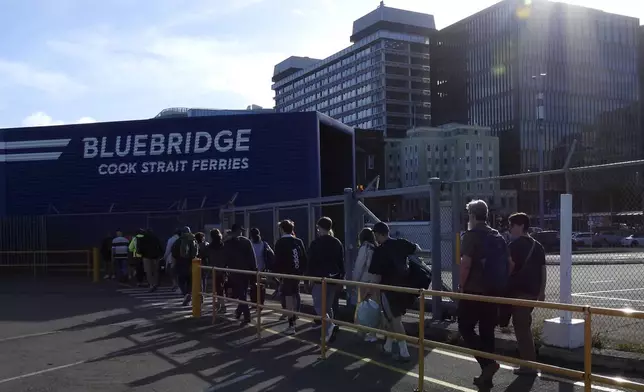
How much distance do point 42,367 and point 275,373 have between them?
2.94 metres

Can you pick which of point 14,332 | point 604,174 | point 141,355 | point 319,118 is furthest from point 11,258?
point 604,174

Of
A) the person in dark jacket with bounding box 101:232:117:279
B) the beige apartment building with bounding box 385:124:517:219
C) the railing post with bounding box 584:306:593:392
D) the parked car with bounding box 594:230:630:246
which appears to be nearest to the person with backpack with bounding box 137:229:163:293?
the person in dark jacket with bounding box 101:232:117:279

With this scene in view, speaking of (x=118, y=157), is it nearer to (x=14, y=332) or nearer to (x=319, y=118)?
(x=319, y=118)

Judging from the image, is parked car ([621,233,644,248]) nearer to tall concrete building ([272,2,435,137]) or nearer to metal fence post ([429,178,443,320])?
metal fence post ([429,178,443,320])

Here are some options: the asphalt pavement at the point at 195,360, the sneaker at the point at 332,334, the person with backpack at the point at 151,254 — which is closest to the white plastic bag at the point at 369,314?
the asphalt pavement at the point at 195,360

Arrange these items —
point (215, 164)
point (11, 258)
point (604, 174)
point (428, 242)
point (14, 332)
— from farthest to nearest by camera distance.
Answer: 1. point (215, 164)
2. point (11, 258)
3. point (428, 242)
4. point (14, 332)
5. point (604, 174)

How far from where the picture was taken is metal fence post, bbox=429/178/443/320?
1027cm

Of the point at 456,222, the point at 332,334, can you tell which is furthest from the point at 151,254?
the point at 456,222

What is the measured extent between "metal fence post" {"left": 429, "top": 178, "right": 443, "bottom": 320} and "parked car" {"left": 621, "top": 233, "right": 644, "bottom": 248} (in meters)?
2.85

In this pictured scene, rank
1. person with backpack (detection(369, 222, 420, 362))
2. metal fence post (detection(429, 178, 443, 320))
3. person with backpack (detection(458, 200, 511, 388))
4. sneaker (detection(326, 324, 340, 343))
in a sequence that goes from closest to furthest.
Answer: person with backpack (detection(458, 200, 511, 388)) → person with backpack (detection(369, 222, 420, 362)) → sneaker (detection(326, 324, 340, 343)) → metal fence post (detection(429, 178, 443, 320))

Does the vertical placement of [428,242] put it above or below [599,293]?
above

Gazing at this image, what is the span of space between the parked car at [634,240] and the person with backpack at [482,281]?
241 centimetres

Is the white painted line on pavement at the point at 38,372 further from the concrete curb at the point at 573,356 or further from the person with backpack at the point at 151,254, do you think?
the person with backpack at the point at 151,254

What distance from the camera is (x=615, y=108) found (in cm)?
10169
